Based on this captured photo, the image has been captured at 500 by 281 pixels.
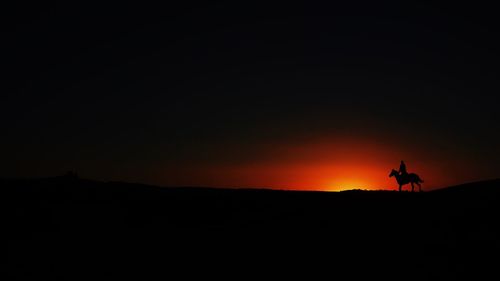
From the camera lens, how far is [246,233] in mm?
25766

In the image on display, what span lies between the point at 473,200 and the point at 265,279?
1387 cm

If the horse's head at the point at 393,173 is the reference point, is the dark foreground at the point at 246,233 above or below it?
below

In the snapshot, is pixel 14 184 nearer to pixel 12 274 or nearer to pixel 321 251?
pixel 12 274

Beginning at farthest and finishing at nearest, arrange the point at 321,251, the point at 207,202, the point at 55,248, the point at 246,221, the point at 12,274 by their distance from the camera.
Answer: the point at 207,202
the point at 246,221
the point at 55,248
the point at 321,251
the point at 12,274

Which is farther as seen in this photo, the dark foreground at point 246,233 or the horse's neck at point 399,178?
the horse's neck at point 399,178

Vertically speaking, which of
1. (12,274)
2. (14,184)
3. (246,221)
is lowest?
(12,274)

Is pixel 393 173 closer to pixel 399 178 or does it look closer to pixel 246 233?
pixel 399 178

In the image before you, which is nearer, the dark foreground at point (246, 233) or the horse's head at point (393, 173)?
the dark foreground at point (246, 233)

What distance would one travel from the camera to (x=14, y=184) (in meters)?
35.0

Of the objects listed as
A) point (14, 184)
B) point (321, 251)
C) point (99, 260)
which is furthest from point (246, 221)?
point (14, 184)

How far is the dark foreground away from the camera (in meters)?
21.4

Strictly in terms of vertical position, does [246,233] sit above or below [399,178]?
below

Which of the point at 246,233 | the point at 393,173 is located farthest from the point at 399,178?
the point at 246,233

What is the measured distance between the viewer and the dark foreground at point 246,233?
70.1 ft
